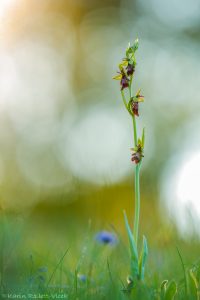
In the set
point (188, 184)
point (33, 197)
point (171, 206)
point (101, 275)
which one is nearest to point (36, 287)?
→ point (101, 275)

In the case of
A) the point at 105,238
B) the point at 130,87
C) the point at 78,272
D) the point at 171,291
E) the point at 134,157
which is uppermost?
the point at 130,87

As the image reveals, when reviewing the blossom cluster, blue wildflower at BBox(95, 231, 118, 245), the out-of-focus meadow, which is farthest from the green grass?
the out-of-focus meadow

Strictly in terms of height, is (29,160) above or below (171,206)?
above

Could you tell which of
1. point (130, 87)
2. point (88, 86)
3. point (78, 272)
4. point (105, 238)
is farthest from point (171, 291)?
point (88, 86)

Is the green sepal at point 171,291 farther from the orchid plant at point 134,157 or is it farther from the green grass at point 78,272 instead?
the orchid plant at point 134,157

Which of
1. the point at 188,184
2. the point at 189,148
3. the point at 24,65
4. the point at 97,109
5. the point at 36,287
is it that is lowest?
the point at 36,287

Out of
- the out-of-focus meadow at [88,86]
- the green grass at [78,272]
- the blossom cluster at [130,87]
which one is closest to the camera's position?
the green grass at [78,272]

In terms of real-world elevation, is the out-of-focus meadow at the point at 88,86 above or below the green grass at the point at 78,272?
above

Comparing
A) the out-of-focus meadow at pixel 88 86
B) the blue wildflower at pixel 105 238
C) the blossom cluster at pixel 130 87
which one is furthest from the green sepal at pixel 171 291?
the out-of-focus meadow at pixel 88 86

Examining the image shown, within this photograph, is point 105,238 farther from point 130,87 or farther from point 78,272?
point 130,87

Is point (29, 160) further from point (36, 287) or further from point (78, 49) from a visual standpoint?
point (36, 287)

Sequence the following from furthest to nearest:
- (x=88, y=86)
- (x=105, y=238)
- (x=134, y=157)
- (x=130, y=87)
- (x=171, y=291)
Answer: (x=88, y=86) → (x=105, y=238) → (x=130, y=87) → (x=134, y=157) → (x=171, y=291)
